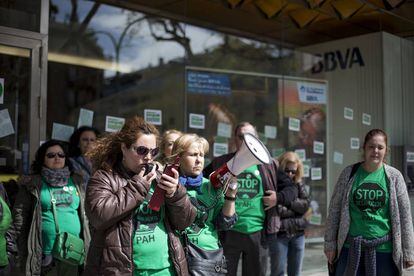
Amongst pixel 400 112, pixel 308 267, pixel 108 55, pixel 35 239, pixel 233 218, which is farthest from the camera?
pixel 108 55

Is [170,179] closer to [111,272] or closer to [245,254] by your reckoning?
[111,272]

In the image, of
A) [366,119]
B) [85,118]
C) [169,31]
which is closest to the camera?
[85,118]

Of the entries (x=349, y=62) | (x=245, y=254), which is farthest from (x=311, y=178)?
(x=245, y=254)

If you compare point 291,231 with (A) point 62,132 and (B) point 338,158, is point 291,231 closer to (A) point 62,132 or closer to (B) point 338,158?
(A) point 62,132

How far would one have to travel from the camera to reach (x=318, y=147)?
830 centimetres

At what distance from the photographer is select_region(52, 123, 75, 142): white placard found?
639cm

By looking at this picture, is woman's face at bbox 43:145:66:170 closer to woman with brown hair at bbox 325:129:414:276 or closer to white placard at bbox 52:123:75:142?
white placard at bbox 52:123:75:142

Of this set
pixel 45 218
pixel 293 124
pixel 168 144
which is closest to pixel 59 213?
pixel 45 218

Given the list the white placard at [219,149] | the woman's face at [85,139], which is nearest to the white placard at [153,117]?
the white placard at [219,149]

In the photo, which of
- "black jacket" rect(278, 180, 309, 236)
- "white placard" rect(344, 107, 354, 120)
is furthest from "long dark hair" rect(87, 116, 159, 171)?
"white placard" rect(344, 107, 354, 120)

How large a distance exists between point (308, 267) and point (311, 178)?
1.49 m

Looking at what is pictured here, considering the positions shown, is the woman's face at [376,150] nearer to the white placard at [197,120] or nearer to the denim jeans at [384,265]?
the denim jeans at [384,265]

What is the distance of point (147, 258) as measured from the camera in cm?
269

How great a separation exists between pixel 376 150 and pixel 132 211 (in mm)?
2447
